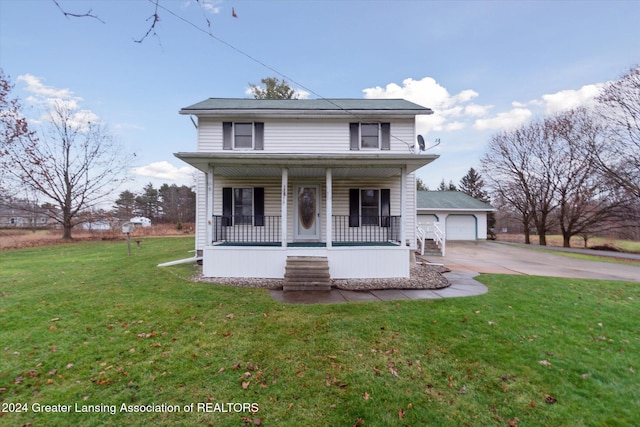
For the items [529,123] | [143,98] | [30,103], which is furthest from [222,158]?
[529,123]

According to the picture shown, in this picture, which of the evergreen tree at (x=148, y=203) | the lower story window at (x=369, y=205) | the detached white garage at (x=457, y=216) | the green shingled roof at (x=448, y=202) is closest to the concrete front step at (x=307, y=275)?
the lower story window at (x=369, y=205)

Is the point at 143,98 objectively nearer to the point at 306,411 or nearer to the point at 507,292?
the point at 306,411

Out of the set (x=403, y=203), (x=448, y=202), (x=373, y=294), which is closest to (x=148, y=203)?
(x=448, y=202)

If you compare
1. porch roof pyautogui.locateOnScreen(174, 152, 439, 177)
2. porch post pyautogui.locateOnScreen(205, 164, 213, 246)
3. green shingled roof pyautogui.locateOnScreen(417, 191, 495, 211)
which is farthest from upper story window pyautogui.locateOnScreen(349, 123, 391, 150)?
green shingled roof pyautogui.locateOnScreen(417, 191, 495, 211)

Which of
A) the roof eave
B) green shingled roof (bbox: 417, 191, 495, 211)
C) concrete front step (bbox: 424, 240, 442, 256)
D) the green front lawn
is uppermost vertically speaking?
the roof eave

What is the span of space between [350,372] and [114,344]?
3.28 m

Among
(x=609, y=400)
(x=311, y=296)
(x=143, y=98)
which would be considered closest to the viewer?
(x=609, y=400)

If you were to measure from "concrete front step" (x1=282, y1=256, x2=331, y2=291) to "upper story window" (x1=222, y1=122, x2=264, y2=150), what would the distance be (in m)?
5.42

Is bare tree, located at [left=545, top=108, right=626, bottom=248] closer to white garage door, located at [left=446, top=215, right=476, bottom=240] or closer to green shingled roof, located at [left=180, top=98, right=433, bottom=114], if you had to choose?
white garage door, located at [left=446, top=215, right=476, bottom=240]

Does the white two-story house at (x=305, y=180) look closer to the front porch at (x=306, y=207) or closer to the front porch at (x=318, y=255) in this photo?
the front porch at (x=306, y=207)

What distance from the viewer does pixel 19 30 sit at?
3338mm

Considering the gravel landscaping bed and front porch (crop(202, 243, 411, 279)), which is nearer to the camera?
the gravel landscaping bed

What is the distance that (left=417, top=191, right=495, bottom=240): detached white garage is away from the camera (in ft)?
66.3

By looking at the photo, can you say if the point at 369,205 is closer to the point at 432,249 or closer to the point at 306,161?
the point at 306,161
